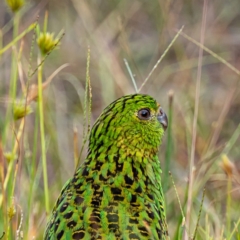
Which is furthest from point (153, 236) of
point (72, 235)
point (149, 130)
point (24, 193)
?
point (24, 193)

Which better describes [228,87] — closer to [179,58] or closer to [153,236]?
[179,58]

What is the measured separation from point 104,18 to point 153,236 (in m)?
5.73

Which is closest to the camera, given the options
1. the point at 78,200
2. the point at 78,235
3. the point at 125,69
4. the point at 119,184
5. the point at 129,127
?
the point at 78,235

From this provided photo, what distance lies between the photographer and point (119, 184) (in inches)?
166

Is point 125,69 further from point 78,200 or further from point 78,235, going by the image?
point 78,235

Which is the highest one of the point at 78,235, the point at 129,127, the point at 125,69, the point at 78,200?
the point at 125,69

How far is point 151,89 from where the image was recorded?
8375 millimetres

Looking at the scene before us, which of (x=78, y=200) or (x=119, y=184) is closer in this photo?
(x=78, y=200)

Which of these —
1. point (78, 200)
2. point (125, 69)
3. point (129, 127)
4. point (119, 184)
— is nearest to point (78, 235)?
point (78, 200)

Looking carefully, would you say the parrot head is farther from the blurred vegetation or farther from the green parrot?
the blurred vegetation

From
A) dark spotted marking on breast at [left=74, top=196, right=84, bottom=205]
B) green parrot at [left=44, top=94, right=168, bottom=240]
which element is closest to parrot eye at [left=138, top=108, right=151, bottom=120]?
green parrot at [left=44, top=94, right=168, bottom=240]

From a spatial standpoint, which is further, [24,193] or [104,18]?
[104,18]

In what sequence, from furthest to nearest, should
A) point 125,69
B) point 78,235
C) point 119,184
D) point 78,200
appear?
point 125,69
point 119,184
point 78,200
point 78,235

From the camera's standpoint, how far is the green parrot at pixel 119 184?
3877mm
